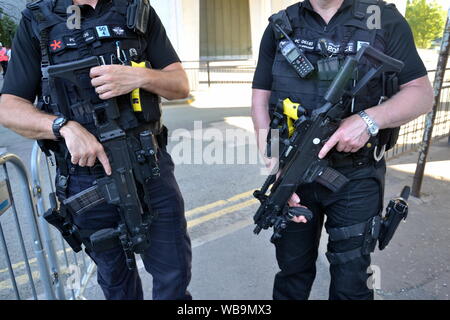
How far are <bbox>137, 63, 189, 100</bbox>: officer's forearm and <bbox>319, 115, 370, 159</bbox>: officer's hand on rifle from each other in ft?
2.60

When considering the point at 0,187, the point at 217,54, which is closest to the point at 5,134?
the point at 0,187

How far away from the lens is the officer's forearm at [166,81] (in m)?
1.64

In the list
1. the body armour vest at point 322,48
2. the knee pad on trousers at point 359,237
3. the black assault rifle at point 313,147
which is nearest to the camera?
the black assault rifle at point 313,147

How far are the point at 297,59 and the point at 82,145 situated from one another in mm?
1038

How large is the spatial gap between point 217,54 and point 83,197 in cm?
2522

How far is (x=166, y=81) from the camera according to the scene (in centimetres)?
174

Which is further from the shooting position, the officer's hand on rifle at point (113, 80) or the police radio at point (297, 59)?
the police radio at point (297, 59)

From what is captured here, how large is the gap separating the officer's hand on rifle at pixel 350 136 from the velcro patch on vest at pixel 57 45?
1.27 meters

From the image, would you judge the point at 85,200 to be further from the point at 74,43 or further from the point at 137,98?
the point at 74,43

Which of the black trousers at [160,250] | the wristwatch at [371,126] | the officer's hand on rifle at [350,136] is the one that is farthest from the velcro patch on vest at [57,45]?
the wristwatch at [371,126]

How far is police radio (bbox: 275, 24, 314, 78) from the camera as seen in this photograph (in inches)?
64.9

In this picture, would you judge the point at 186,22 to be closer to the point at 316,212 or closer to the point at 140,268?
the point at 140,268

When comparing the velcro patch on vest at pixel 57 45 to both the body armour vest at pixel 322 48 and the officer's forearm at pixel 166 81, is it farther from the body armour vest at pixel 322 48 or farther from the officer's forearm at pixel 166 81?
the body armour vest at pixel 322 48
